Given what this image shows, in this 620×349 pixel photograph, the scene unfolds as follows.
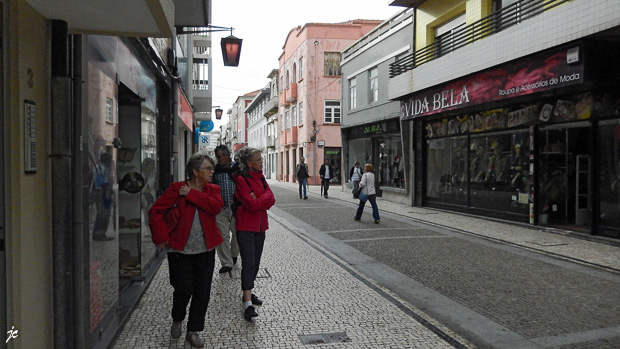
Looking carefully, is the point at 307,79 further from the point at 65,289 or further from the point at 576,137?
the point at 65,289

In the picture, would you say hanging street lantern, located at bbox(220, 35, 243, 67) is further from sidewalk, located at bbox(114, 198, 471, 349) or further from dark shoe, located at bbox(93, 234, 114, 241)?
dark shoe, located at bbox(93, 234, 114, 241)

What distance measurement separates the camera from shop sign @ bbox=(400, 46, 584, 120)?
977 cm

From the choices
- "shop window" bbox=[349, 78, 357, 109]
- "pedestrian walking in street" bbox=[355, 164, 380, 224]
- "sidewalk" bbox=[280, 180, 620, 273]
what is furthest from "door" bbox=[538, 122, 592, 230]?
"shop window" bbox=[349, 78, 357, 109]

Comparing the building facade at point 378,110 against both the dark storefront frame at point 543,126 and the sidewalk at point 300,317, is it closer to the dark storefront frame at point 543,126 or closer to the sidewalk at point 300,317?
the dark storefront frame at point 543,126

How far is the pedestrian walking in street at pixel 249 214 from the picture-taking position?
4.89 meters

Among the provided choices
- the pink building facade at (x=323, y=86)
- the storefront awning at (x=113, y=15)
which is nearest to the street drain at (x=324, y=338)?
the storefront awning at (x=113, y=15)

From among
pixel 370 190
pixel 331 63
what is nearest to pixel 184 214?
pixel 370 190

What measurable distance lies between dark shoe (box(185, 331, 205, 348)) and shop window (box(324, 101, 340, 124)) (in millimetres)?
31588

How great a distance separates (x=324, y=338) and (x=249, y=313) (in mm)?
852

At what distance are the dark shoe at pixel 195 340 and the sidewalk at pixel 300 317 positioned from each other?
2.4 inches

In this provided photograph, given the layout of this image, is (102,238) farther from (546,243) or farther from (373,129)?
(373,129)

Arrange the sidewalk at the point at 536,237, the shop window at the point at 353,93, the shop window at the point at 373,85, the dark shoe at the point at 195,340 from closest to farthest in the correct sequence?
the dark shoe at the point at 195,340, the sidewalk at the point at 536,237, the shop window at the point at 373,85, the shop window at the point at 353,93

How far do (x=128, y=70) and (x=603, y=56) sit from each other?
330 inches

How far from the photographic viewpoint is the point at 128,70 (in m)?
5.62
